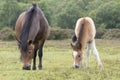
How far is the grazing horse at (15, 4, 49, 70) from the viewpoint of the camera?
10.8 meters

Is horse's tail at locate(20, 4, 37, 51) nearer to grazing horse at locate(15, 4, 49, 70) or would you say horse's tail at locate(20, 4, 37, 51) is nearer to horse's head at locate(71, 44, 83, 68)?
grazing horse at locate(15, 4, 49, 70)

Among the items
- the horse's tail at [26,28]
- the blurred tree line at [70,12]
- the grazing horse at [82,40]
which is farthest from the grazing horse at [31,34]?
the blurred tree line at [70,12]

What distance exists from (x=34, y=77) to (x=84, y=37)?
3.62 meters

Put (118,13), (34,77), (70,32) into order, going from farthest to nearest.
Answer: (118,13)
(70,32)
(34,77)

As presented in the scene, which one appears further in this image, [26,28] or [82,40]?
[82,40]

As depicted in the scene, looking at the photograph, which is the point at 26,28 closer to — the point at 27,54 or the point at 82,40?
the point at 27,54

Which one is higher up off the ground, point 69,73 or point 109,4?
point 69,73

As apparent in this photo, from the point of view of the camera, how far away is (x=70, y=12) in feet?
206

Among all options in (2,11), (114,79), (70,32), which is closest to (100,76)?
(114,79)

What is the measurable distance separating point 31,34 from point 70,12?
5159 centimetres

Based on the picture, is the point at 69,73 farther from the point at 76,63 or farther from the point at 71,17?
the point at 71,17

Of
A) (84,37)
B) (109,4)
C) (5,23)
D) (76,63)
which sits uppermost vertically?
(84,37)

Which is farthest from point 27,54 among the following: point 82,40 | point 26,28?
point 82,40

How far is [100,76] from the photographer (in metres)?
10.5
